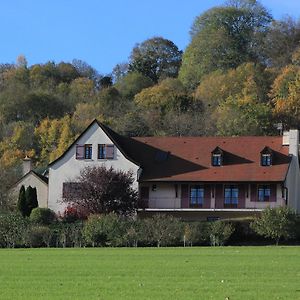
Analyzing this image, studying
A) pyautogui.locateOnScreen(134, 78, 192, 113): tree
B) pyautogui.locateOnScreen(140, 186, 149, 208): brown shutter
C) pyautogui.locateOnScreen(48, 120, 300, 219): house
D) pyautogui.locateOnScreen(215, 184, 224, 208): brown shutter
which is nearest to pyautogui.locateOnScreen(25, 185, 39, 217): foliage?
pyautogui.locateOnScreen(48, 120, 300, 219): house

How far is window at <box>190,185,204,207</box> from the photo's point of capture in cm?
6012

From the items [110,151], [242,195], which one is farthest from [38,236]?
[242,195]

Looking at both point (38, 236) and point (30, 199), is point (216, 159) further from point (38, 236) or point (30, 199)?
point (38, 236)

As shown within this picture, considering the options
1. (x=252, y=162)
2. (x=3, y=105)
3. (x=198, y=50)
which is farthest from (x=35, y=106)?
(x=252, y=162)

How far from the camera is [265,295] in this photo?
51.9ft

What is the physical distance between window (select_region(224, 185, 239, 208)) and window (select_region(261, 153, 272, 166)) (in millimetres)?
2840

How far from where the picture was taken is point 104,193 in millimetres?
54250

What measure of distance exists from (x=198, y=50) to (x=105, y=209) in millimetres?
64916

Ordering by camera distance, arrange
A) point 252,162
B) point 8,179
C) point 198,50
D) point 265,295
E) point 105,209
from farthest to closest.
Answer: point 198,50 < point 8,179 < point 252,162 < point 105,209 < point 265,295

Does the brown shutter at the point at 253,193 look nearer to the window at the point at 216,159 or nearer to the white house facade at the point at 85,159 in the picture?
the window at the point at 216,159

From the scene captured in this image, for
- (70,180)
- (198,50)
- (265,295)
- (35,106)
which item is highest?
(198,50)

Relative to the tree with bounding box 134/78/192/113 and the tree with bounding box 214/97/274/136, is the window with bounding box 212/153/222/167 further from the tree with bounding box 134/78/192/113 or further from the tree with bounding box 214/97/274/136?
the tree with bounding box 134/78/192/113

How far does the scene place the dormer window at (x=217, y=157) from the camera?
61.1 meters

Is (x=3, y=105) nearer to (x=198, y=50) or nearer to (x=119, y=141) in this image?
(x=198, y=50)
